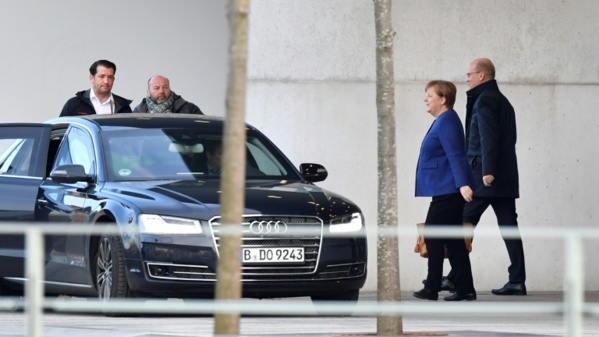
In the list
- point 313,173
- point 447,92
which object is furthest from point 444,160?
point 313,173

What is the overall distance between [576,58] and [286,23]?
2806mm

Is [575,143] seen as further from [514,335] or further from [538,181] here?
[514,335]

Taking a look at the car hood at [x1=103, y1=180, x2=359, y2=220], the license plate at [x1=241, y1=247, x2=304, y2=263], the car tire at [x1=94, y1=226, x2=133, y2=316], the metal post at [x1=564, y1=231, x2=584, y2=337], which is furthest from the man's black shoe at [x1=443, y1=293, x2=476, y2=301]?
the metal post at [x1=564, y1=231, x2=584, y2=337]

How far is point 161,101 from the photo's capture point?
14.6 meters

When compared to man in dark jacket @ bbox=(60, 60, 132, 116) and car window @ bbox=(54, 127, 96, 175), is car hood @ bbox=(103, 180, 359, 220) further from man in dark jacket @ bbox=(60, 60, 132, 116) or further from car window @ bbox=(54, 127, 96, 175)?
man in dark jacket @ bbox=(60, 60, 132, 116)

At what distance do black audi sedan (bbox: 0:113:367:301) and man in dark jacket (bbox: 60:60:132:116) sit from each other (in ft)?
5.16

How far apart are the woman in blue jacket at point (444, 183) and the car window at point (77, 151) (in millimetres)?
2736

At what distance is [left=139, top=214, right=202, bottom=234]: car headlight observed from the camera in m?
10.6

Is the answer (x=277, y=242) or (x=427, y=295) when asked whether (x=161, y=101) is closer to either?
(x=427, y=295)

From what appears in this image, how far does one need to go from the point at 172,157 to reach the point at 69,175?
2.55 feet

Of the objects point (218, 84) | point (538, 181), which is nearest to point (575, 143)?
point (538, 181)

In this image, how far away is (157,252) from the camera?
10562mm

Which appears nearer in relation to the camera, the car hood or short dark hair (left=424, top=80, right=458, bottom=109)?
the car hood

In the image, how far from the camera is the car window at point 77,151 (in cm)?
1178
